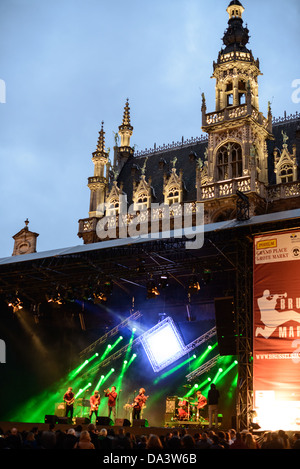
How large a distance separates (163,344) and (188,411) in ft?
12.4

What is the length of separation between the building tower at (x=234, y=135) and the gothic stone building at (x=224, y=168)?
0.15 feet

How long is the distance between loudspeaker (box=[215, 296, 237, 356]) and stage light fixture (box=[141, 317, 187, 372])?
4669mm

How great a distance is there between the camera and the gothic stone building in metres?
25.0

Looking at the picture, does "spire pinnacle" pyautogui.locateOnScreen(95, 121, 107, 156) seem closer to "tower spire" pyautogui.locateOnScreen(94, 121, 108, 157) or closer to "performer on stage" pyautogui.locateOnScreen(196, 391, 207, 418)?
"tower spire" pyautogui.locateOnScreen(94, 121, 108, 157)

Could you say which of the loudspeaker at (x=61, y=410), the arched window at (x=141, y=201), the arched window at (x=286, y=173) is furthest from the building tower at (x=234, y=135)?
the loudspeaker at (x=61, y=410)

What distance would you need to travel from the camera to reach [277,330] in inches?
611

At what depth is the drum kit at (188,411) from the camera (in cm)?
1911

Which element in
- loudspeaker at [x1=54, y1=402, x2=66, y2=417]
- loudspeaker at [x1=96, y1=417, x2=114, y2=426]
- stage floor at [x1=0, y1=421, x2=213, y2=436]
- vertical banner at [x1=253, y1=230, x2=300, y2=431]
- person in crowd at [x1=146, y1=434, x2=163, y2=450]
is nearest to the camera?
person in crowd at [x1=146, y1=434, x2=163, y2=450]

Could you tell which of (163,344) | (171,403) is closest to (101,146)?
(163,344)

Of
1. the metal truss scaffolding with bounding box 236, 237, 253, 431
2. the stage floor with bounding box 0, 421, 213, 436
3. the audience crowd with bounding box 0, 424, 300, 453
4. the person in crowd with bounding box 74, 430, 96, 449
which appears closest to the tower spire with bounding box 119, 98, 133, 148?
the metal truss scaffolding with bounding box 236, 237, 253, 431

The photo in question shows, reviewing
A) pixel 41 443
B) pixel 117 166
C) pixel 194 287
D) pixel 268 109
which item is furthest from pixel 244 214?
pixel 117 166

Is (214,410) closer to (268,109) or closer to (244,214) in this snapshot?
(244,214)

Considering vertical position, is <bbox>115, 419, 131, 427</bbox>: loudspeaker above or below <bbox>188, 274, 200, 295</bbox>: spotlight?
below

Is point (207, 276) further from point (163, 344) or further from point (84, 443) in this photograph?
point (84, 443)
